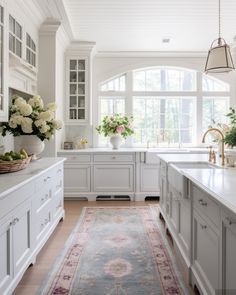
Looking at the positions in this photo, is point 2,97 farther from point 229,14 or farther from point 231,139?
point 229,14

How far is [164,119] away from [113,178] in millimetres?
1717

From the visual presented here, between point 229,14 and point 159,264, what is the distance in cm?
331

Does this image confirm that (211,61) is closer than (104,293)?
No

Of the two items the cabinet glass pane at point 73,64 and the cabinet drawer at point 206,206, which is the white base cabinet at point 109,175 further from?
the cabinet drawer at point 206,206

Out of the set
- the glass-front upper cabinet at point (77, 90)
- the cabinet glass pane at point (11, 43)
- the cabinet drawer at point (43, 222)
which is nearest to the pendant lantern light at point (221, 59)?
the cabinet glass pane at point (11, 43)

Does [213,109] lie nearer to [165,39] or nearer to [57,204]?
[165,39]

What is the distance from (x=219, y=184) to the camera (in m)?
1.86

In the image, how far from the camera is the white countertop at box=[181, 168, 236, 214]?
4.77ft

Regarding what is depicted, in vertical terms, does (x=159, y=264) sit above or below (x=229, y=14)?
below

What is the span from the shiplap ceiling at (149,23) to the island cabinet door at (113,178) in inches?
84.8

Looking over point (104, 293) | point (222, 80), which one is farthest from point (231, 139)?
point (222, 80)

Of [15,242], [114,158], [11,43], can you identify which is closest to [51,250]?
[15,242]

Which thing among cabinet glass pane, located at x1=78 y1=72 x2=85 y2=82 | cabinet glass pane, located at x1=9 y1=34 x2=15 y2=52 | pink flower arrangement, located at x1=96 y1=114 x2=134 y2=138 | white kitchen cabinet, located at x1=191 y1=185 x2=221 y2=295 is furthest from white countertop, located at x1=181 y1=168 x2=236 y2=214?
cabinet glass pane, located at x1=78 y1=72 x2=85 y2=82

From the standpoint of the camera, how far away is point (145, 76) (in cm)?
607
